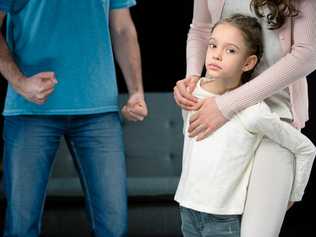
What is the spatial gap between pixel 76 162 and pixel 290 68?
3.02 feet

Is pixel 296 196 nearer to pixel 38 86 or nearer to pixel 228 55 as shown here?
pixel 228 55

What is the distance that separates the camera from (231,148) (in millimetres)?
1953

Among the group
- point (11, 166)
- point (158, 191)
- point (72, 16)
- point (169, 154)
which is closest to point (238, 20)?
point (72, 16)

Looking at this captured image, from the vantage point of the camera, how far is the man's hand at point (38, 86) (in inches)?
89.9

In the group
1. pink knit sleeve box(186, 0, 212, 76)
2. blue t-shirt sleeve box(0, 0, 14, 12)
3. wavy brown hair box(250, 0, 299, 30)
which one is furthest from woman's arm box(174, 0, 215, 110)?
Result: blue t-shirt sleeve box(0, 0, 14, 12)

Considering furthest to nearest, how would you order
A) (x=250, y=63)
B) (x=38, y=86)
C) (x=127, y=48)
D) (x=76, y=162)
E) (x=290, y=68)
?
(x=127, y=48)
(x=76, y=162)
(x=38, y=86)
(x=250, y=63)
(x=290, y=68)

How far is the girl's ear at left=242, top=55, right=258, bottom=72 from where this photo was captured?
1.97 m

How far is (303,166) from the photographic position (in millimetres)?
1951

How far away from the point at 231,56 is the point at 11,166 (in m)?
0.85

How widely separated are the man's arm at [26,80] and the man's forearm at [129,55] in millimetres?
400

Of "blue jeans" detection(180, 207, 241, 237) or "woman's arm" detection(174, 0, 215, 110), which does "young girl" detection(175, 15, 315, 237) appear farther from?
"woman's arm" detection(174, 0, 215, 110)

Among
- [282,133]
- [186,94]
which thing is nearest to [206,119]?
[186,94]

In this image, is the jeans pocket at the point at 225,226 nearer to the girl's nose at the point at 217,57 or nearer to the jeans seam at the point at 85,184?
the girl's nose at the point at 217,57

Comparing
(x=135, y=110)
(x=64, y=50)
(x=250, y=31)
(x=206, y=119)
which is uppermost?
(x=250, y=31)
